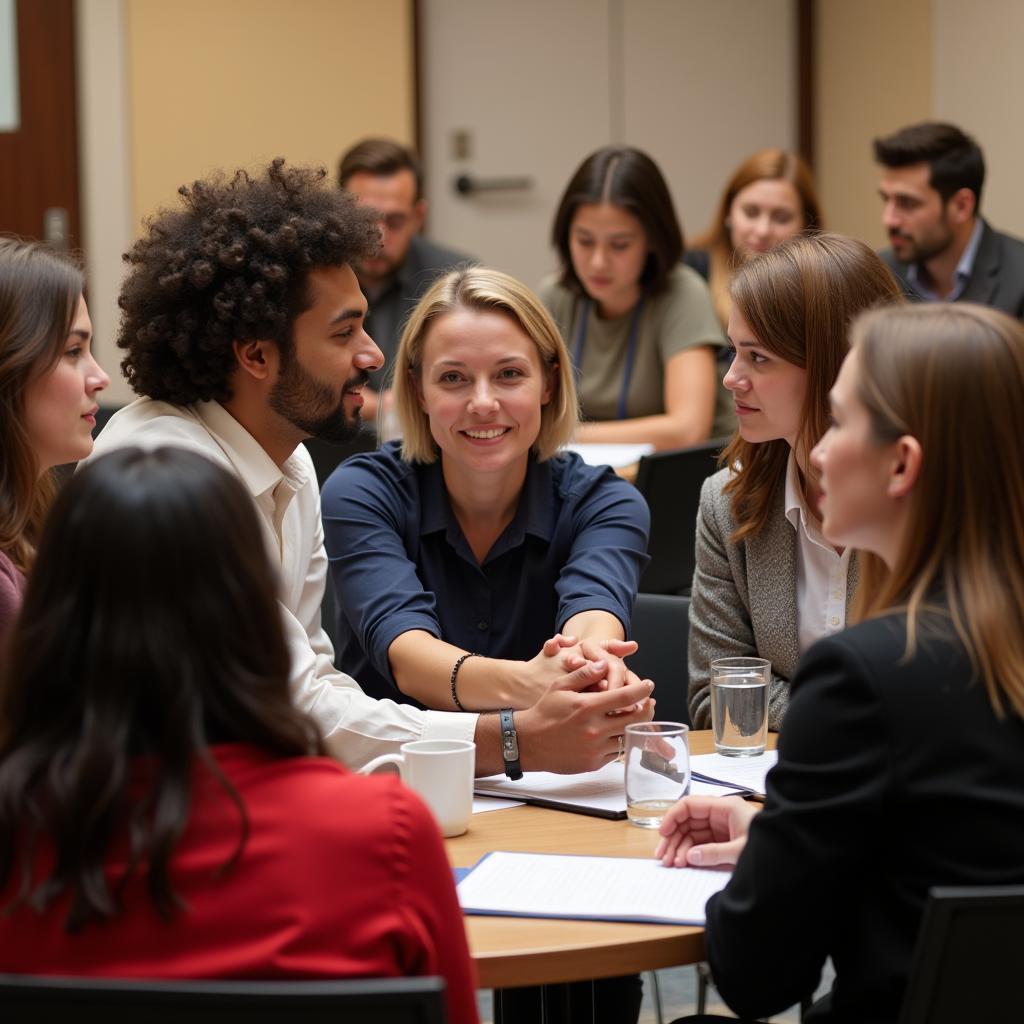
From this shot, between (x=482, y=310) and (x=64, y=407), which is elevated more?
(x=482, y=310)

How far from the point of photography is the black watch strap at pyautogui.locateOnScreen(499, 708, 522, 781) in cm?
189

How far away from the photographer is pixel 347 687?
2.12 meters

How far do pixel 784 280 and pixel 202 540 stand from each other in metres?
1.39

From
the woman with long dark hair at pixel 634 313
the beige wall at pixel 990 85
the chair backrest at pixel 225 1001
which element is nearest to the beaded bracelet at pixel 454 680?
the chair backrest at pixel 225 1001

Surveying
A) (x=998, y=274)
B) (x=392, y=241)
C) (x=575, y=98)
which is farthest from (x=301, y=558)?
(x=575, y=98)

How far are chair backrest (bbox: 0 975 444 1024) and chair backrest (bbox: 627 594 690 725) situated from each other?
58.7 inches

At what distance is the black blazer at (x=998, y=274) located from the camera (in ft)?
15.3

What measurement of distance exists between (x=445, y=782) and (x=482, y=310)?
1046 millimetres

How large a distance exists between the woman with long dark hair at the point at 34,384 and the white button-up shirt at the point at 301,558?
8cm

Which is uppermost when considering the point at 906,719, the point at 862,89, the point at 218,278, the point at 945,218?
the point at 862,89

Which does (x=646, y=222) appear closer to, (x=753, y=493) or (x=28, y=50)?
(x=753, y=493)

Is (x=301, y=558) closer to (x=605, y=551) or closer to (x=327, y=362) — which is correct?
(x=327, y=362)

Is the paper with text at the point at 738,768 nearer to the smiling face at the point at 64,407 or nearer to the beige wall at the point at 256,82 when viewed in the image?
the smiling face at the point at 64,407

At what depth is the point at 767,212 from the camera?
5.03 meters
